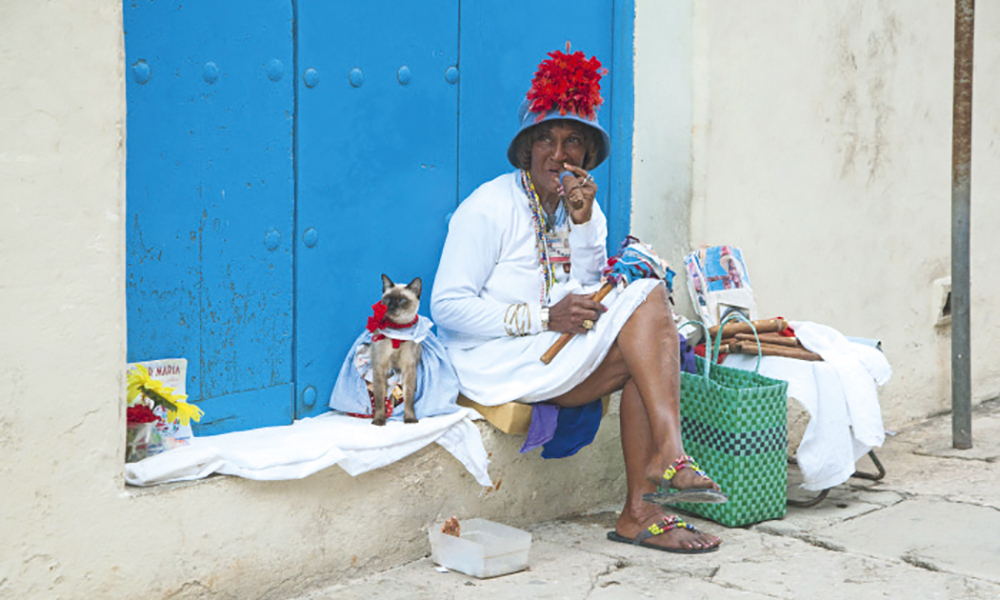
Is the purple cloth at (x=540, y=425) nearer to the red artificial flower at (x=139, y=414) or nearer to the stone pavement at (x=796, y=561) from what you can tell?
the stone pavement at (x=796, y=561)

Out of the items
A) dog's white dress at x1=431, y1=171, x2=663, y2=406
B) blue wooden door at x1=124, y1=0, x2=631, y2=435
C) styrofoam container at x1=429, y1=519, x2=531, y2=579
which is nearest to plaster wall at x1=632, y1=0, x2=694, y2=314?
blue wooden door at x1=124, y1=0, x2=631, y2=435

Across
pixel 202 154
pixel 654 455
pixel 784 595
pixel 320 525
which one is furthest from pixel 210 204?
pixel 784 595

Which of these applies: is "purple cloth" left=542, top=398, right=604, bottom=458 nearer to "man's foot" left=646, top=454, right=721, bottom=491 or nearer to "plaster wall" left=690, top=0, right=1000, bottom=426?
"man's foot" left=646, top=454, right=721, bottom=491

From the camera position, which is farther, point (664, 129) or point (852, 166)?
point (852, 166)

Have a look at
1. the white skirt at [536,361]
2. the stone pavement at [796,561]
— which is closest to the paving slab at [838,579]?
the stone pavement at [796,561]

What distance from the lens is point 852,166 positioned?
5.47m

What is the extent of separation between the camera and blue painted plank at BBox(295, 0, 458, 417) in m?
3.50

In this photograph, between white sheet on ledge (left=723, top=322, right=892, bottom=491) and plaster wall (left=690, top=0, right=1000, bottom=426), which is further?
plaster wall (left=690, top=0, right=1000, bottom=426)

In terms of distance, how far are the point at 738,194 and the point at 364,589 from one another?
258cm

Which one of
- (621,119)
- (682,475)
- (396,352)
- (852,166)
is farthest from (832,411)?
(852,166)

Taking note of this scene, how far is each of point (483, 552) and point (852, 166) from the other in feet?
10.5

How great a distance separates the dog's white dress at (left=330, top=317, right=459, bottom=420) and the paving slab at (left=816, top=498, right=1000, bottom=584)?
1.39 m

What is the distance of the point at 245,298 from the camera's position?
334 cm

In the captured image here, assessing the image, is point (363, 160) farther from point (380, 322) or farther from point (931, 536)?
point (931, 536)
